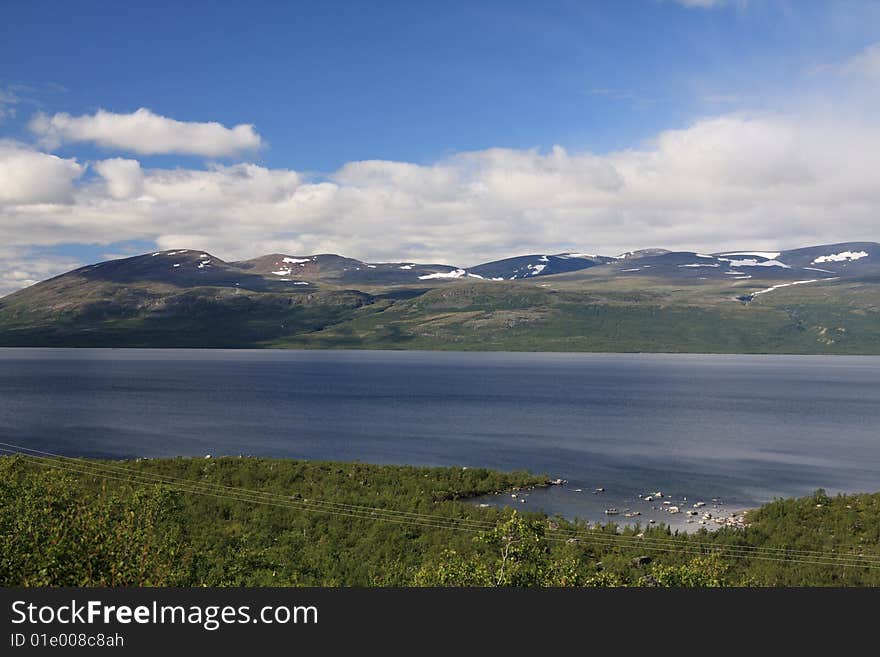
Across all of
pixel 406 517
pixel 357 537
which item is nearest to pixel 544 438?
pixel 406 517

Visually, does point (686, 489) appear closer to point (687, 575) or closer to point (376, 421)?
point (687, 575)

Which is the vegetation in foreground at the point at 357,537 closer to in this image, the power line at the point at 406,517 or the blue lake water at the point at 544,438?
the power line at the point at 406,517

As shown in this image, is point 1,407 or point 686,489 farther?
point 1,407

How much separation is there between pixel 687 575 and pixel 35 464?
80.6m

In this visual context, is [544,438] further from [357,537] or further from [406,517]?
[357,537]

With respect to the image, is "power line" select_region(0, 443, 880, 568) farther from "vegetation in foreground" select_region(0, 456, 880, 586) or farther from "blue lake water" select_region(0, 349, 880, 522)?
"blue lake water" select_region(0, 349, 880, 522)

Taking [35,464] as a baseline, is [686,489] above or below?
below

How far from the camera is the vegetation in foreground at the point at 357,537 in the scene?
2992cm

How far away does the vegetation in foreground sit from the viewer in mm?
29922

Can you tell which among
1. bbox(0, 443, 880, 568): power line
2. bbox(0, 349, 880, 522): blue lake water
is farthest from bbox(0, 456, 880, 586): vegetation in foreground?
bbox(0, 349, 880, 522): blue lake water

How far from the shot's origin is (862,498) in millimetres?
77250

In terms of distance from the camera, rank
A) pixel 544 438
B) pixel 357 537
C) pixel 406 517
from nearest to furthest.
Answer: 1. pixel 357 537
2. pixel 406 517
3. pixel 544 438

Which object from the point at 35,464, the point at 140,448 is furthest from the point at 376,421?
the point at 35,464

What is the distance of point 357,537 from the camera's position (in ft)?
212
